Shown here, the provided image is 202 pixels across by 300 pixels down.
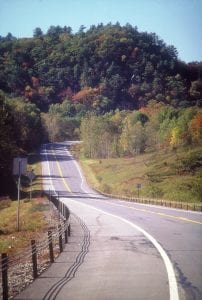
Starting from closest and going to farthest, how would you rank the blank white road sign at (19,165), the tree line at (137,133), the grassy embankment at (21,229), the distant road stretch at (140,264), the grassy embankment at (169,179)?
the distant road stretch at (140,264) → the grassy embankment at (21,229) → the blank white road sign at (19,165) → the grassy embankment at (169,179) → the tree line at (137,133)

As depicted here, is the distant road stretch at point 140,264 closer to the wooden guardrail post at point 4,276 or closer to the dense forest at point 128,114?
the wooden guardrail post at point 4,276

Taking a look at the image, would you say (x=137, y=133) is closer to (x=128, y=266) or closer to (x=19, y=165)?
(x=19, y=165)

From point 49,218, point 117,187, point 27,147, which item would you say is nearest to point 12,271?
point 49,218

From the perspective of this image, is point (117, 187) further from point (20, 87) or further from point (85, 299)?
point (20, 87)

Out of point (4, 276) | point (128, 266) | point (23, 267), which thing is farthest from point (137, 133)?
point (4, 276)

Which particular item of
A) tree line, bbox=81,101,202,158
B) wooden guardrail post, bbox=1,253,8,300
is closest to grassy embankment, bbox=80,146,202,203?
tree line, bbox=81,101,202,158

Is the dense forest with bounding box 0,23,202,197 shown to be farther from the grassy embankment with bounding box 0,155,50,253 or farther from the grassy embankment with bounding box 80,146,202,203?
the grassy embankment with bounding box 80,146,202,203

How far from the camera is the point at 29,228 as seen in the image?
25.3m

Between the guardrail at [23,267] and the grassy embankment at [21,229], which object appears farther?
the grassy embankment at [21,229]

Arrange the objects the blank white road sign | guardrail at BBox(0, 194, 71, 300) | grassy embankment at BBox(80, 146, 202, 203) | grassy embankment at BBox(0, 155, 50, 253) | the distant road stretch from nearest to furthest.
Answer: the distant road stretch, guardrail at BBox(0, 194, 71, 300), grassy embankment at BBox(0, 155, 50, 253), the blank white road sign, grassy embankment at BBox(80, 146, 202, 203)

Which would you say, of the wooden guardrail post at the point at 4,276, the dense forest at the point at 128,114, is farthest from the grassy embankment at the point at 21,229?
the wooden guardrail post at the point at 4,276

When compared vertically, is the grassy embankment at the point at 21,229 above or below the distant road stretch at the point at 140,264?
below

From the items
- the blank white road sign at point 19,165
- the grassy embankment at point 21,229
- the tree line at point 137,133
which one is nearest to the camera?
the grassy embankment at point 21,229

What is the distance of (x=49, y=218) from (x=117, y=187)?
4347 centimetres
